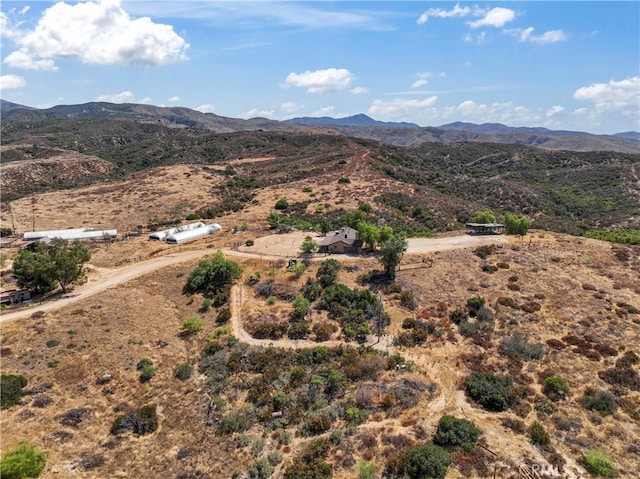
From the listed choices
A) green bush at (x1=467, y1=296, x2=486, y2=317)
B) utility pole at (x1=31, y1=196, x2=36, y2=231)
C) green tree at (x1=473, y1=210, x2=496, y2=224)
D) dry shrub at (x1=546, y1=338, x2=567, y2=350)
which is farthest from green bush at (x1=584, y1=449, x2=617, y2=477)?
utility pole at (x1=31, y1=196, x2=36, y2=231)

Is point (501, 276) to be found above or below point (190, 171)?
below

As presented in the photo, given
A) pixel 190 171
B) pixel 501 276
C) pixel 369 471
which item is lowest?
pixel 369 471

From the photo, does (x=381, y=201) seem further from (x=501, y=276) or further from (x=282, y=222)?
(x=501, y=276)

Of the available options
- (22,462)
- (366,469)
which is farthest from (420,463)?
(22,462)

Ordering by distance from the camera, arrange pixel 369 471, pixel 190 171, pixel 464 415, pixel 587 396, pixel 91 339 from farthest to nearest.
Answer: pixel 190 171, pixel 91 339, pixel 587 396, pixel 464 415, pixel 369 471

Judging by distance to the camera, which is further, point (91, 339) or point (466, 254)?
point (466, 254)

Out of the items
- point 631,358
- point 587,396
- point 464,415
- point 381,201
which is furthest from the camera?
point 381,201

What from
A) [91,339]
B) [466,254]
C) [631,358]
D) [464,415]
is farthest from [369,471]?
[466,254]
